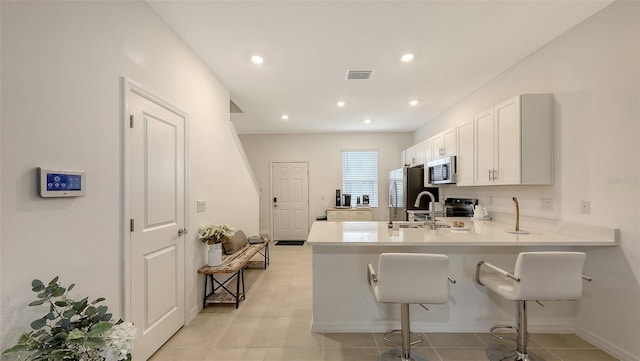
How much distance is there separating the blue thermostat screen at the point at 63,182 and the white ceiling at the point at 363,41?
1479 mm

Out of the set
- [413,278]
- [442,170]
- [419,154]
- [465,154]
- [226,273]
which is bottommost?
[226,273]

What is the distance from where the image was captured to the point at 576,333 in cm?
246

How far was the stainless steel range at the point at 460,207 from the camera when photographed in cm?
410

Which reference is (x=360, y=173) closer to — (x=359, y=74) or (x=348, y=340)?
(x=359, y=74)

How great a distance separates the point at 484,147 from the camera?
329 cm

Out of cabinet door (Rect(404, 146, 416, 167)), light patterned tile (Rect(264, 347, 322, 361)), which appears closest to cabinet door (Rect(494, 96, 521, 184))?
light patterned tile (Rect(264, 347, 322, 361))

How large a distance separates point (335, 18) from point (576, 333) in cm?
343

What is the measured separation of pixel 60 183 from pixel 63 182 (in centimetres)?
2

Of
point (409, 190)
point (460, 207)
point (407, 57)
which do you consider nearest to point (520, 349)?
point (460, 207)

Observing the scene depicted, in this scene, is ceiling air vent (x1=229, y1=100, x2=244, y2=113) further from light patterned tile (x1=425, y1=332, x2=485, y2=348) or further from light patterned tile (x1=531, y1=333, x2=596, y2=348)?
light patterned tile (x1=531, y1=333, x2=596, y2=348)

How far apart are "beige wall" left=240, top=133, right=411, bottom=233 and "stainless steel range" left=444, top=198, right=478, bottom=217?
2498 millimetres

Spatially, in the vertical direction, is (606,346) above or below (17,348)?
below

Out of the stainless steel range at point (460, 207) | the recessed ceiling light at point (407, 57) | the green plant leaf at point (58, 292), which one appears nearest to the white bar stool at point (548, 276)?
the recessed ceiling light at point (407, 57)

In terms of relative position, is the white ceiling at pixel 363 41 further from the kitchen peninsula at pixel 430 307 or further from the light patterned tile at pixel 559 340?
the light patterned tile at pixel 559 340
